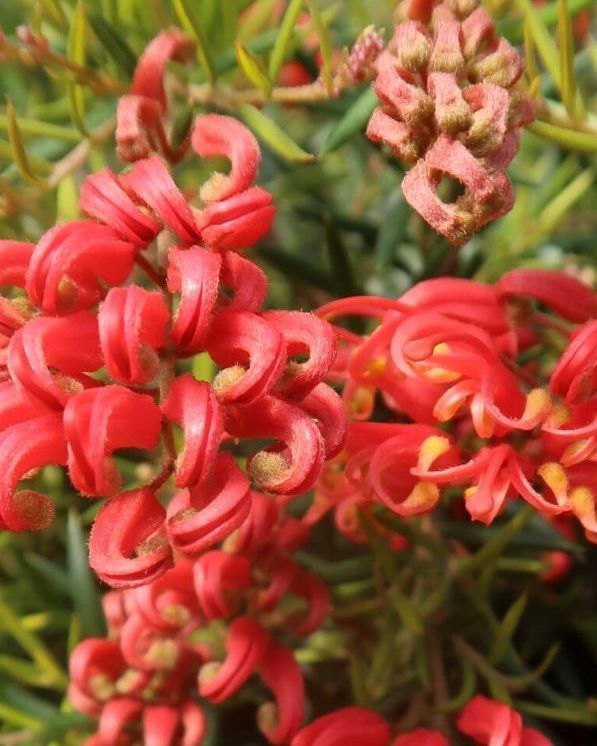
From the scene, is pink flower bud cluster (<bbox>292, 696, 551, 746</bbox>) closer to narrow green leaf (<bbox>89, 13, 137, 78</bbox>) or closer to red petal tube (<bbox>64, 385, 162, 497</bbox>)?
red petal tube (<bbox>64, 385, 162, 497</bbox>)

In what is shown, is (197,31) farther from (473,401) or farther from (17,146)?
(473,401)

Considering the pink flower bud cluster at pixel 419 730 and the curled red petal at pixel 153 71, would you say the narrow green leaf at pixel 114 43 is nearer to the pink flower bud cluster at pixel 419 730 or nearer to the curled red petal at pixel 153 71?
the curled red petal at pixel 153 71

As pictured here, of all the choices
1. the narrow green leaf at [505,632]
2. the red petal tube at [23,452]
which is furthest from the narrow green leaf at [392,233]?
the red petal tube at [23,452]

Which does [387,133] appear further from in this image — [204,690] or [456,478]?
[204,690]

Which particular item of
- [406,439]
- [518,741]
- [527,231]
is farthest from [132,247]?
[527,231]

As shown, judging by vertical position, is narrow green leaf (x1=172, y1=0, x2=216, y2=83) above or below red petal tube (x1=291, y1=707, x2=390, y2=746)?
above

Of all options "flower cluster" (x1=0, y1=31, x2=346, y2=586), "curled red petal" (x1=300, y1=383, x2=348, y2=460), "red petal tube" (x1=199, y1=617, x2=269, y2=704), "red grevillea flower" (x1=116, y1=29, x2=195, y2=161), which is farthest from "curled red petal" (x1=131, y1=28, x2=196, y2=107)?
"red petal tube" (x1=199, y1=617, x2=269, y2=704)

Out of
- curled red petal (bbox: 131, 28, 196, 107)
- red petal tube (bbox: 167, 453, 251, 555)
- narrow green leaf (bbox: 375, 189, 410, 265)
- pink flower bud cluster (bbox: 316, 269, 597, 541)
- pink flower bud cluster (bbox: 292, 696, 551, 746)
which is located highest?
curled red petal (bbox: 131, 28, 196, 107)
